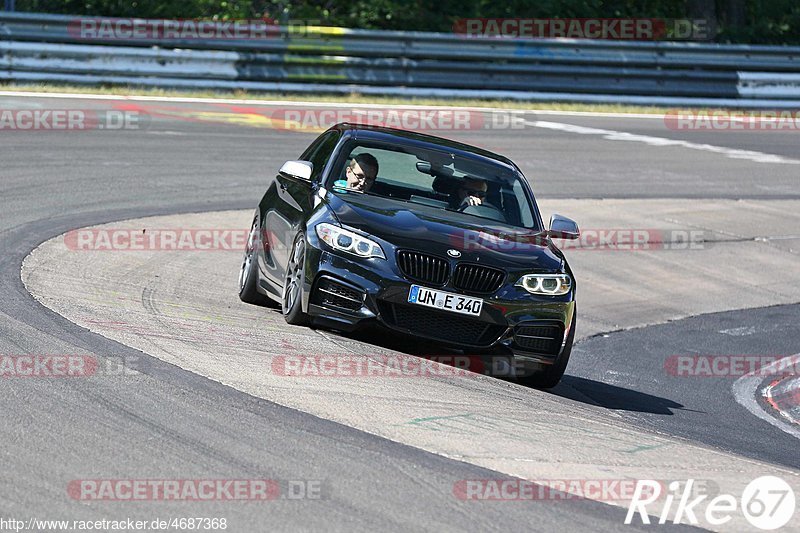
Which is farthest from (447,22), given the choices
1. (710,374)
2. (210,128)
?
(710,374)

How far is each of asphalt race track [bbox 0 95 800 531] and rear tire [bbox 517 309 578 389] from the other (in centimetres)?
24

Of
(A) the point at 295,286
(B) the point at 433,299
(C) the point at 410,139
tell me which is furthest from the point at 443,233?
(C) the point at 410,139

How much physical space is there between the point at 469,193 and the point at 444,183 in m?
0.20

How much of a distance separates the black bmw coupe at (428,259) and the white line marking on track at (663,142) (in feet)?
45.4

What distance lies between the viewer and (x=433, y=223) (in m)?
9.04

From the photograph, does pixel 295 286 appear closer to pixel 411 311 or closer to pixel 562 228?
pixel 411 311

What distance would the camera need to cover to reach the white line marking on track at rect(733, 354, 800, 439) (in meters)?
9.42

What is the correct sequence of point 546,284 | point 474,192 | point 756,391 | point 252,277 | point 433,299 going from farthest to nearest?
1. point 756,391
2. point 252,277
3. point 474,192
4. point 546,284
5. point 433,299

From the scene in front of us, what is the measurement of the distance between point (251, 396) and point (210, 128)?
14.0 m

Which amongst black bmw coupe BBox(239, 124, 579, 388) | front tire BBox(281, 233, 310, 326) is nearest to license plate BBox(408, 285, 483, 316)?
black bmw coupe BBox(239, 124, 579, 388)

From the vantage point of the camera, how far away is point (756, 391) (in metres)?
10.7

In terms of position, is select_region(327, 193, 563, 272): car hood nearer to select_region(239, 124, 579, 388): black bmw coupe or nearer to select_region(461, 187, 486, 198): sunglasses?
select_region(239, 124, 579, 388): black bmw coupe

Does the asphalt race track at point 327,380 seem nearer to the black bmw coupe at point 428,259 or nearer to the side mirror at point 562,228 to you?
the black bmw coupe at point 428,259

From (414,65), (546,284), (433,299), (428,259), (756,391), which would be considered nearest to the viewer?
(433,299)
